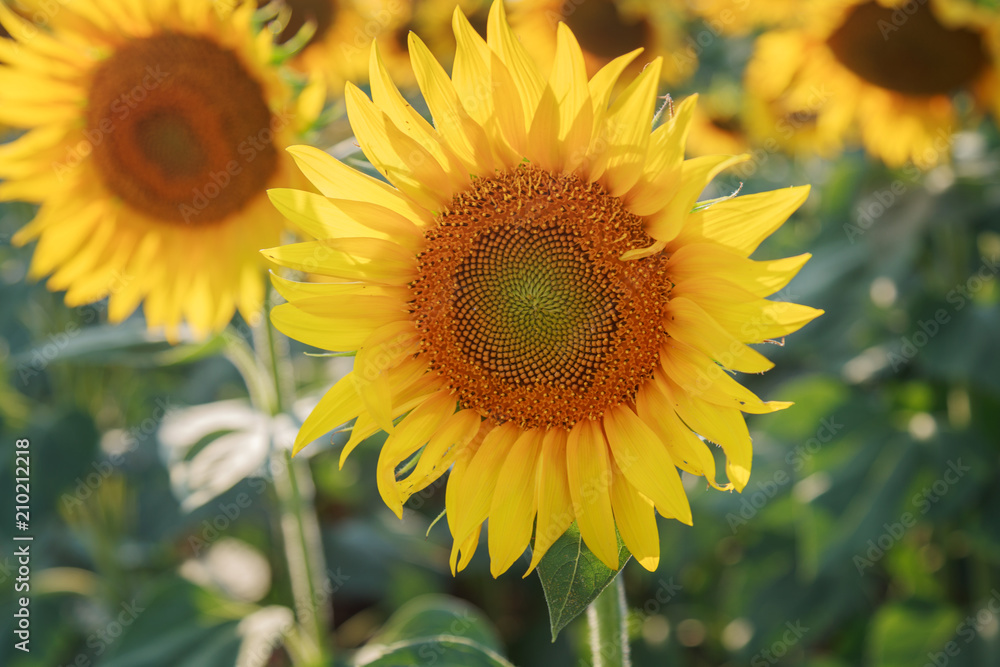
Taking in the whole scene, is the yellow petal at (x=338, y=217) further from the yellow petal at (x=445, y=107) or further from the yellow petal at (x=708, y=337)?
the yellow petal at (x=708, y=337)

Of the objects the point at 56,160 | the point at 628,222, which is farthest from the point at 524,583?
the point at 628,222

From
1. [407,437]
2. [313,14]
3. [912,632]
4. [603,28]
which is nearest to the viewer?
[407,437]

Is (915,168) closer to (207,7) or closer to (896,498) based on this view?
(896,498)

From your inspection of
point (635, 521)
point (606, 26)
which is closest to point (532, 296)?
point (635, 521)

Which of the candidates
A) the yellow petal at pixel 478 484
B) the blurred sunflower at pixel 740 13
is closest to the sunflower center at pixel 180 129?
the yellow petal at pixel 478 484

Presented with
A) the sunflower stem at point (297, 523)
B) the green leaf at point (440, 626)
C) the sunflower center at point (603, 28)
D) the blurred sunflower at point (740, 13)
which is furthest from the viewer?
A: the sunflower center at point (603, 28)

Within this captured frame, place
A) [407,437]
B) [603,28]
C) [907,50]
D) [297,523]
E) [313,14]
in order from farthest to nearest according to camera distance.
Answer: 1. [603,28]
2. [313,14]
3. [907,50]
4. [297,523]
5. [407,437]

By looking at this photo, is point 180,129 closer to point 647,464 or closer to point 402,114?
point 402,114
